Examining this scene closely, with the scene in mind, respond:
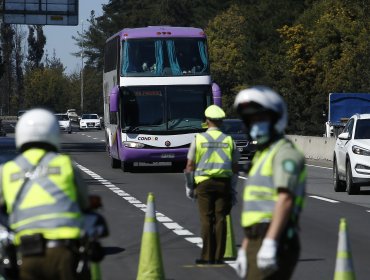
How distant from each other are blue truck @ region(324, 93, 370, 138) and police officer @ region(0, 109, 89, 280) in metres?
44.0

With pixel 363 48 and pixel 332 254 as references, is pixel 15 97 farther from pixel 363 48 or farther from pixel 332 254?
pixel 332 254

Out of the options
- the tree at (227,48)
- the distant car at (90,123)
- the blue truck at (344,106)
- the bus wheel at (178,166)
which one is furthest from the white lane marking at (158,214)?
the distant car at (90,123)

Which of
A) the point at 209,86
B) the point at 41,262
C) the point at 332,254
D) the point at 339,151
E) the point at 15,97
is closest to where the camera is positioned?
the point at 41,262

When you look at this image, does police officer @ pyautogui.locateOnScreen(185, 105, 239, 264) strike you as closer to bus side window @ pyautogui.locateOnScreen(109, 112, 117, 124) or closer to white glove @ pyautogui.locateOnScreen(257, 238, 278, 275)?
white glove @ pyautogui.locateOnScreen(257, 238, 278, 275)

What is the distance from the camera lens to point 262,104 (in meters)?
7.37

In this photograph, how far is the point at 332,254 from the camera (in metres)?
15.8

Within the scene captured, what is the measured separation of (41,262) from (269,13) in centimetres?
10138

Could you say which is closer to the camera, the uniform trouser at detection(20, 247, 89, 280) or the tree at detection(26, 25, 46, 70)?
the uniform trouser at detection(20, 247, 89, 280)

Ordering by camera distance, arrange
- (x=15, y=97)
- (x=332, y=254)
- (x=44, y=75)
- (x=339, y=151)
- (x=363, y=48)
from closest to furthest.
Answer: (x=332, y=254) → (x=339, y=151) → (x=363, y=48) → (x=44, y=75) → (x=15, y=97)

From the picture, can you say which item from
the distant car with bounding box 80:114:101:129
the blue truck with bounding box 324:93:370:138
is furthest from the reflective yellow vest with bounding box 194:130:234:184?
the distant car with bounding box 80:114:101:129

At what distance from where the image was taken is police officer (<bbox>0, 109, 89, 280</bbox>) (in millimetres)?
7223

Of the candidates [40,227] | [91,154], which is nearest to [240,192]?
[40,227]

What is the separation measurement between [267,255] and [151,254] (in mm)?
5849

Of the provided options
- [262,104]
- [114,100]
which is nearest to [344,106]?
[114,100]
